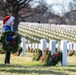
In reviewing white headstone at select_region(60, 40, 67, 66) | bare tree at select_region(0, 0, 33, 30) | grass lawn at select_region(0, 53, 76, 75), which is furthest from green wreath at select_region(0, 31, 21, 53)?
bare tree at select_region(0, 0, 33, 30)

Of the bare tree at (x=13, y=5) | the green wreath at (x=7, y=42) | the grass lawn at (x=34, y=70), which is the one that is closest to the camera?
the grass lawn at (x=34, y=70)

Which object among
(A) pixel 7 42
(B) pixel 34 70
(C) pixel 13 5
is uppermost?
(C) pixel 13 5

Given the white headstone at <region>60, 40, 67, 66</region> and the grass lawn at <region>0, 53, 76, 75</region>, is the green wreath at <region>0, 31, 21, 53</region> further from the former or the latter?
the white headstone at <region>60, 40, 67, 66</region>

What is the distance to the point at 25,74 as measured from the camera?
340 inches

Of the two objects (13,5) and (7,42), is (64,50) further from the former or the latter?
(13,5)

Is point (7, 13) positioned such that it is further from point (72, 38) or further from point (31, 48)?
point (31, 48)

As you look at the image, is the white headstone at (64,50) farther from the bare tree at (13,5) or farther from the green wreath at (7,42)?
the bare tree at (13,5)

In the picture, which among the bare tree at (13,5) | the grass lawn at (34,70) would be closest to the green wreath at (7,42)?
the grass lawn at (34,70)

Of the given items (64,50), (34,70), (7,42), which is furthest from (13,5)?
(34,70)

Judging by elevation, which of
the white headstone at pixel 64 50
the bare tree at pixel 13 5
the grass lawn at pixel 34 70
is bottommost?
the grass lawn at pixel 34 70

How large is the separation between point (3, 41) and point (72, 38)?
23.4m

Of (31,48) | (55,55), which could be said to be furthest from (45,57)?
(31,48)

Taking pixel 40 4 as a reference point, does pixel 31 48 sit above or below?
below

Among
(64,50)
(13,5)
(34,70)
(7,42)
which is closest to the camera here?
(34,70)
